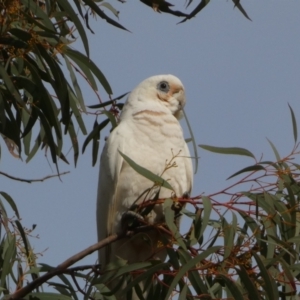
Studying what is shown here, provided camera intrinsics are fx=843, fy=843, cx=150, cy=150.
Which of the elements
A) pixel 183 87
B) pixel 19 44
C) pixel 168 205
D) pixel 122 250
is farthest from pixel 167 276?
pixel 183 87

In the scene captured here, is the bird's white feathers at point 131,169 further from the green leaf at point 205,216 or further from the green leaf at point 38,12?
the green leaf at point 38,12

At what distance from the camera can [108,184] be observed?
287cm

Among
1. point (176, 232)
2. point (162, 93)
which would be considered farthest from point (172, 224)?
point (162, 93)

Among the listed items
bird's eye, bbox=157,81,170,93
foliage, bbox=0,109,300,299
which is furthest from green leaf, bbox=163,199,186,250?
bird's eye, bbox=157,81,170,93

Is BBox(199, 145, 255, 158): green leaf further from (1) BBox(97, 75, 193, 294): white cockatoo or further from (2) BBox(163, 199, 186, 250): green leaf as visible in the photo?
(1) BBox(97, 75, 193, 294): white cockatoo

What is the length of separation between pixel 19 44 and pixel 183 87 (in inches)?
43.6

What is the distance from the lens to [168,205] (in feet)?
7.37

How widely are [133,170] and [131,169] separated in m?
0.02

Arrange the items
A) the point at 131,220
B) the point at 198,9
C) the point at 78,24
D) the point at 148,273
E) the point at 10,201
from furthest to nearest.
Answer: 1. the point at 10,201
2. the point at 131,220
3. the point at 198,9
4. the point at 78,24
5. the point at 148,273

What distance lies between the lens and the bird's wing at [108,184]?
285cm

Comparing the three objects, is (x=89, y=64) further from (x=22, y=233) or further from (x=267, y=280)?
(x=267, y=280)

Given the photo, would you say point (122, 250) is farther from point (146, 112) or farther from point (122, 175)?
point (146, 112)

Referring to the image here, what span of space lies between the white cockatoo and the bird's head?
0.46 feet

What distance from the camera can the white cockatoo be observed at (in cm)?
281
